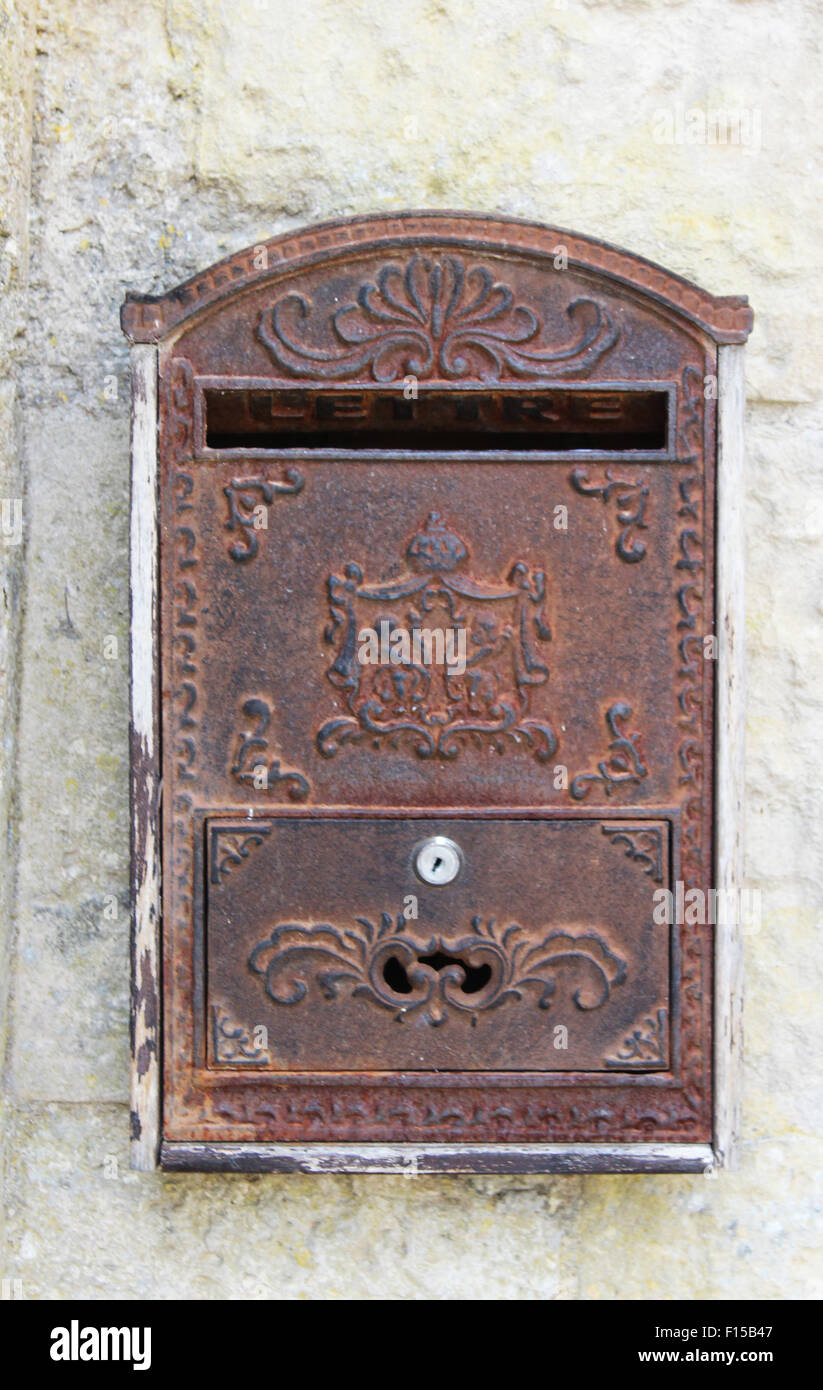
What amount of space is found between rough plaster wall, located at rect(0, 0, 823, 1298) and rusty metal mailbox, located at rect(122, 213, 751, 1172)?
0.21 m

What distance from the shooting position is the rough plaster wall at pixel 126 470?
4.13 ft

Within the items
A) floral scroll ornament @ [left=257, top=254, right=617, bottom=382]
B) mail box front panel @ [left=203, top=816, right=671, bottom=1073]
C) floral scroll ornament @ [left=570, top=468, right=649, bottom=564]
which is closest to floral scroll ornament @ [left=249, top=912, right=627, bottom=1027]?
mail box front panel @ [left=203, top=816, right=671, bottom=1073]

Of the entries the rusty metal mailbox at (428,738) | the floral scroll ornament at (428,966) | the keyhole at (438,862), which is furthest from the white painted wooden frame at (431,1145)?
the keyhole at (438,862)

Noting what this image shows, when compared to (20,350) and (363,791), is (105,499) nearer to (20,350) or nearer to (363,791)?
(20,350)

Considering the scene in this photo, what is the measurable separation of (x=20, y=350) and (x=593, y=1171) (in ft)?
3.81

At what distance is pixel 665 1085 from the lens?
3.59ft

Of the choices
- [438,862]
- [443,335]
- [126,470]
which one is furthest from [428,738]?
[126,470]

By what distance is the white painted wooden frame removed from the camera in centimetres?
108

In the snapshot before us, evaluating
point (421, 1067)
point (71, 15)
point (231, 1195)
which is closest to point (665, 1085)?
point (421, 1067)

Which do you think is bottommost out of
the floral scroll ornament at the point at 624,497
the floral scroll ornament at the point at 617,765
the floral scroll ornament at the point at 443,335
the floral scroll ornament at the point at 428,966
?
the floral scroll ornament at the point at 428,966

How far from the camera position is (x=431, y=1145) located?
109 cm

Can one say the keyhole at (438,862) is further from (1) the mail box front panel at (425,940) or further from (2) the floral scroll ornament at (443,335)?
(2) the floral scroll ornament at (443,335)

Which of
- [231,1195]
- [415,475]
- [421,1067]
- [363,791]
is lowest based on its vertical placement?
[231,1195]

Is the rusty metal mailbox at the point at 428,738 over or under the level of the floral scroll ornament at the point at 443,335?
under
